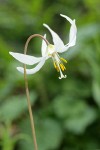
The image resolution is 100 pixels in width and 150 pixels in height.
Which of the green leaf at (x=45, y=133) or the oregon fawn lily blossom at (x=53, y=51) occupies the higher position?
A: the oregon fawn lily blossom at (x=53, y=51)

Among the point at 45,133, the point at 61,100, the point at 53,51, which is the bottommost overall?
the point at 45,133

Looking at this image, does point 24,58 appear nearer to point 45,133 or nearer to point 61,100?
point 45,133

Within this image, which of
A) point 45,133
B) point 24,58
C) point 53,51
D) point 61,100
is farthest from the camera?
point 61,100

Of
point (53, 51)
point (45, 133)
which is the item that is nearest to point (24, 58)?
point (53, 51)

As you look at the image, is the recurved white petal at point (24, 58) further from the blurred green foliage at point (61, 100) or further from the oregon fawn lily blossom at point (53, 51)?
the blurred green foliage at point (61, 100)

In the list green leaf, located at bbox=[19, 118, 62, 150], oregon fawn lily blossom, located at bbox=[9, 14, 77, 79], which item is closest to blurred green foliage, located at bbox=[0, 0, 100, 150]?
green leaf, located at bbox=[19, 118, 62, 150]

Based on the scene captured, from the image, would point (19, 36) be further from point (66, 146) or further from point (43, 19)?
point (66, 146)

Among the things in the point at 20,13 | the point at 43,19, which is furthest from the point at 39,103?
the point at 20,13

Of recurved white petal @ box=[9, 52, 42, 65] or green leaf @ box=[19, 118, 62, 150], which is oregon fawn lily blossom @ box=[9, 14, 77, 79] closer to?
recurved white petal @ box=[9, 52, 42, 65]

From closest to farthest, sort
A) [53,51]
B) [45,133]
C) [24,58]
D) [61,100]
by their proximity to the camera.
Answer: [24,58] → [53,51] → [45,133] → [61,100]

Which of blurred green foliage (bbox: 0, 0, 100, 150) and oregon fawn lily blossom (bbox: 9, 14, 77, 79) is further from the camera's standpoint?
blurred green foliage (bbox: 0, 0, 100, 150)

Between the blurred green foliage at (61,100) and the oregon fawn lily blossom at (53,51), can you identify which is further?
the blurred green foliage at (61,100)

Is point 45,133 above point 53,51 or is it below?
below

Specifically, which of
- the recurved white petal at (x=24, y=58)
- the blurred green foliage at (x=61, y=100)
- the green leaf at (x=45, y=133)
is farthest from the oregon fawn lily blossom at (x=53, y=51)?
the green leaf at (x=45, y=133)
